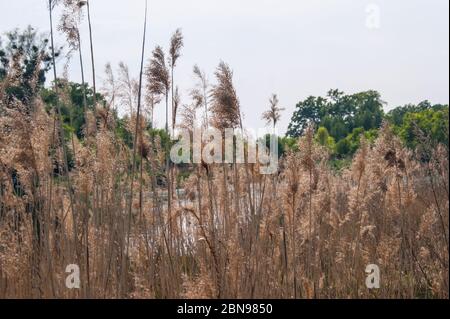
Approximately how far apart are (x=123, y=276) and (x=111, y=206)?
969mm

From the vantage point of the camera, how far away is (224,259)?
3775 mm

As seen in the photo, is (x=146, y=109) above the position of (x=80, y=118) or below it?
below

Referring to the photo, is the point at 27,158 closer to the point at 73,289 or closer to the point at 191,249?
the point at 73,289

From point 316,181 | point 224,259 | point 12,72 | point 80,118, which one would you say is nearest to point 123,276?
point 224,259

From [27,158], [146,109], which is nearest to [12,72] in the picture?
[27,158]

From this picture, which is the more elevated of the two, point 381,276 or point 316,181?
point 316,181

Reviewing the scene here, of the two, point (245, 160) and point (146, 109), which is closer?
point (245, 160)

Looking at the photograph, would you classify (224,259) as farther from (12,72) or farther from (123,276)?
(12,72)

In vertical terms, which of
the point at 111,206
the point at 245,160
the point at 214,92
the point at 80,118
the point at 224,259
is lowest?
the point at 224,259

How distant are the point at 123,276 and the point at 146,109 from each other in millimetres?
1592
